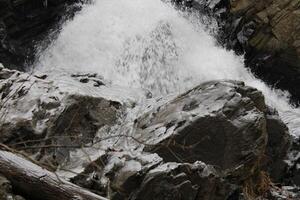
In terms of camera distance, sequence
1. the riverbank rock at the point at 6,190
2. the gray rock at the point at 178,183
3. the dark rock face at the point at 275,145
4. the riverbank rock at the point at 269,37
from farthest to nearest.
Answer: the riverbank rock at the point at 269,37 < the dark rock face at the point at 275,145 < the gray rock at the point at 178,183 < the riverbank rock at the point at 6,190

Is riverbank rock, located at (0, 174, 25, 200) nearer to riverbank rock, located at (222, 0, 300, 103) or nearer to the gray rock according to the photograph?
the gray rock

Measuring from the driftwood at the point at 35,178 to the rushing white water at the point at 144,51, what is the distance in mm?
9071

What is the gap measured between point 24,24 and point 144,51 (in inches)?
124

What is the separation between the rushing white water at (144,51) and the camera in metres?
13.4

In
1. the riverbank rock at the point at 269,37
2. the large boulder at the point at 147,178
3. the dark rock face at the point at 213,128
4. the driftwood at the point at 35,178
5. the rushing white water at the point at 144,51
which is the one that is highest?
the riverbank rock at the point at 269,37

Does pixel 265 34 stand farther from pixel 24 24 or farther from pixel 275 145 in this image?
pixel 275 145

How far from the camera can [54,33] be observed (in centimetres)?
1473

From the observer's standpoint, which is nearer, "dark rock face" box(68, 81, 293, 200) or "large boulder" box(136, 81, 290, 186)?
"dark rock face" box(68, 81, 293, 200)

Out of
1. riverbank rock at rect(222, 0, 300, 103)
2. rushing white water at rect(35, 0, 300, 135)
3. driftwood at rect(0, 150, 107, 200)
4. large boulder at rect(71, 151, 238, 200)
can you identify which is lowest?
large boulder at rect(71, 151, 238, 200)

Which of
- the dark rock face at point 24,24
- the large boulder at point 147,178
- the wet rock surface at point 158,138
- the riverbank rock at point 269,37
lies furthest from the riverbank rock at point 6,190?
the riverbank rock at point 269,37

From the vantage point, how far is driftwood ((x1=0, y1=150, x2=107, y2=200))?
3660 millimetres

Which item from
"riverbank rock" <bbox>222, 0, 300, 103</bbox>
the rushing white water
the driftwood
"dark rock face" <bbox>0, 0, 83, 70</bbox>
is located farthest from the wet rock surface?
"riverbank rock" <bbox>222, 0, 300, 103</bbox>

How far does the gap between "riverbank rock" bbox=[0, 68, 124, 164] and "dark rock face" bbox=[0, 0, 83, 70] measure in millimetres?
5465

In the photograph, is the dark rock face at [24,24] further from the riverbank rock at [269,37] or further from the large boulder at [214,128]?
the large boulder at [214,128]
